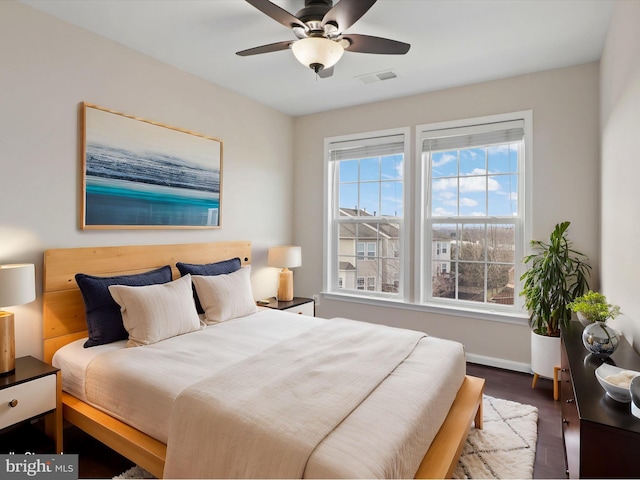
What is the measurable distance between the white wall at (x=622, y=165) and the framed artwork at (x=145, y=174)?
315 centimetres

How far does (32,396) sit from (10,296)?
556 millimetres

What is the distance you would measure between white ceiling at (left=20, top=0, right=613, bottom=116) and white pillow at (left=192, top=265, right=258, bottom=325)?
1.86 meters

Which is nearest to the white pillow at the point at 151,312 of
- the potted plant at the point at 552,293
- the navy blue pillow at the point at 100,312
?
the navy blue pillow at the point at 100,312

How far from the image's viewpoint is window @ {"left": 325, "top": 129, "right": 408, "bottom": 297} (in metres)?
4.07

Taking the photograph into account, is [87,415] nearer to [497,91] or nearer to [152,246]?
[152,246]

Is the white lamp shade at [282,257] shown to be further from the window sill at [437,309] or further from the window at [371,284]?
the window at [371,284]

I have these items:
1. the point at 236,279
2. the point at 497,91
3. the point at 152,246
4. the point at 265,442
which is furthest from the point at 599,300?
the point at 152,246

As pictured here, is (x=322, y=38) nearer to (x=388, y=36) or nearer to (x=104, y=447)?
(x=388, y=36)

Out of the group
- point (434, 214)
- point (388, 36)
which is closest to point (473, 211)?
point (434, 214)

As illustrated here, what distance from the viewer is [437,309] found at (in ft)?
12.3

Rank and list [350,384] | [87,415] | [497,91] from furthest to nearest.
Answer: [497,91]
[87,415]
[350,384]

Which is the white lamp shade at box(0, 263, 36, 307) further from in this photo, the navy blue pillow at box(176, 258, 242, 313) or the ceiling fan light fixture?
the ceiling fan light fixture

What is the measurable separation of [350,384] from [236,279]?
1.72 m

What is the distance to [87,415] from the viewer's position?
2.00 m
